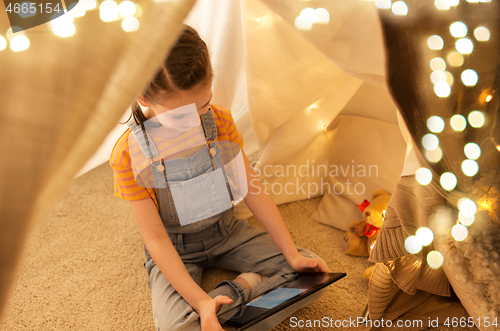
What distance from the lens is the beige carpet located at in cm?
81

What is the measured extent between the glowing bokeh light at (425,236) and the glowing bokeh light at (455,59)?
279 mm

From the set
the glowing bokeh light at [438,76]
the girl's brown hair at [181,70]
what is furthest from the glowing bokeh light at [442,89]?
the girl's brown hair at [181,70]

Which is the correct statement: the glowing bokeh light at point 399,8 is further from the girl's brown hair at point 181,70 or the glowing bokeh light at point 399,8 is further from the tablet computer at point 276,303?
the tablet computer at point 276,303

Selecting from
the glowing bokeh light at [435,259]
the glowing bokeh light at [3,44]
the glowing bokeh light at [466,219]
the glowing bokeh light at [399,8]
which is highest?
the glowing bokeh light at [3,44]

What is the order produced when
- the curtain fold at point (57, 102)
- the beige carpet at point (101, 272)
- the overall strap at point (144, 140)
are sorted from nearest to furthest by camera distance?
1. the curtain fold at point (57, 102)
2. the overall strap at point (144, 140)
3. the beige carpet at point (101, 272)

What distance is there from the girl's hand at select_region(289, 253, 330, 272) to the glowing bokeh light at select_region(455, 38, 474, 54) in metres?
0.51

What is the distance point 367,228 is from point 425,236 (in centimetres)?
29

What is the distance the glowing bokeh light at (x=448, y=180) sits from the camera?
1.77 feet

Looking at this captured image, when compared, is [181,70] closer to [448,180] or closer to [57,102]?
[57,102]

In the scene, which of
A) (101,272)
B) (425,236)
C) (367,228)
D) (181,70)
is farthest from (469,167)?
(101,272)

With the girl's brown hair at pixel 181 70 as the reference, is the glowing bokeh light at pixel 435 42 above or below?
above

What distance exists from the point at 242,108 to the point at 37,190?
78 cm

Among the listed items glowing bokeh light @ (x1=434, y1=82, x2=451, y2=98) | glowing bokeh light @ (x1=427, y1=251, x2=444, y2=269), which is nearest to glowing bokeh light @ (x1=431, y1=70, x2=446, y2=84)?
glowing bokeh light @ (x1=434, y1=82, x2=451, y2=98)

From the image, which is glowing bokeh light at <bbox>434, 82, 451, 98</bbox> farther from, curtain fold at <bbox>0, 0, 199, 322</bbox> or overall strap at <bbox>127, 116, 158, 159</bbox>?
overall strap at <bbox>127, 116, 158, 159</bbox>
